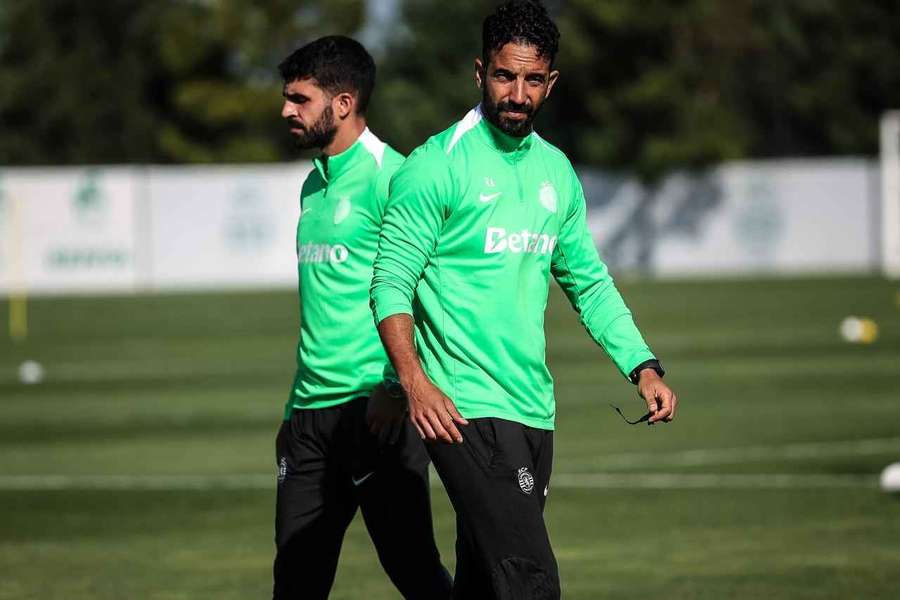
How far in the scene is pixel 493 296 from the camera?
19.8ft

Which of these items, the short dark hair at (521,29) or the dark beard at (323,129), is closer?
the short dark hair at (521,29)

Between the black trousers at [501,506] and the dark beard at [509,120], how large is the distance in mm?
932

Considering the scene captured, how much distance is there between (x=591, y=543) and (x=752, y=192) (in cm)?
4045

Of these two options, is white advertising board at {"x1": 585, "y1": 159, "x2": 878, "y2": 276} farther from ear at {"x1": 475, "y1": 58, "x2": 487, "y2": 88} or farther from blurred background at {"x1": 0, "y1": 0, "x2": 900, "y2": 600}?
ear at {"x1": 475, "y1": 58, "x2": 487, "y2": 88}

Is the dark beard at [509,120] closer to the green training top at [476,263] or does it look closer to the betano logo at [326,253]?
the green training top at [476,263]

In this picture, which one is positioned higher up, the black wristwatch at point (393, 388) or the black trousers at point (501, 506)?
the black wristwatch at point (393, 388)

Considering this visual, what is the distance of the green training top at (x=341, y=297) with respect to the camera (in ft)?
23.5

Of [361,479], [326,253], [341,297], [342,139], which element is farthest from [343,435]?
[342,139]

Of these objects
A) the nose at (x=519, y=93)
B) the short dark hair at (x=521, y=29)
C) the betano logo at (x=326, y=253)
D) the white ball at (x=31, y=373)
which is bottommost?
the white ball at (x=31, y=373)

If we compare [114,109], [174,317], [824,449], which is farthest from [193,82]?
[824,449]

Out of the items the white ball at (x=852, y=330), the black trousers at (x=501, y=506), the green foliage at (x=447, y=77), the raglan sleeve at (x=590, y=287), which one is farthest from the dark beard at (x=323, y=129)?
the green foliage at (x=447, y=77)

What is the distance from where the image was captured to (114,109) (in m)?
71.0

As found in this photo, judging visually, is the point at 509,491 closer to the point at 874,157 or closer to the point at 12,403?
the point at 12,403

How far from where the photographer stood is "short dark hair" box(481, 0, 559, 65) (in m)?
6.00
